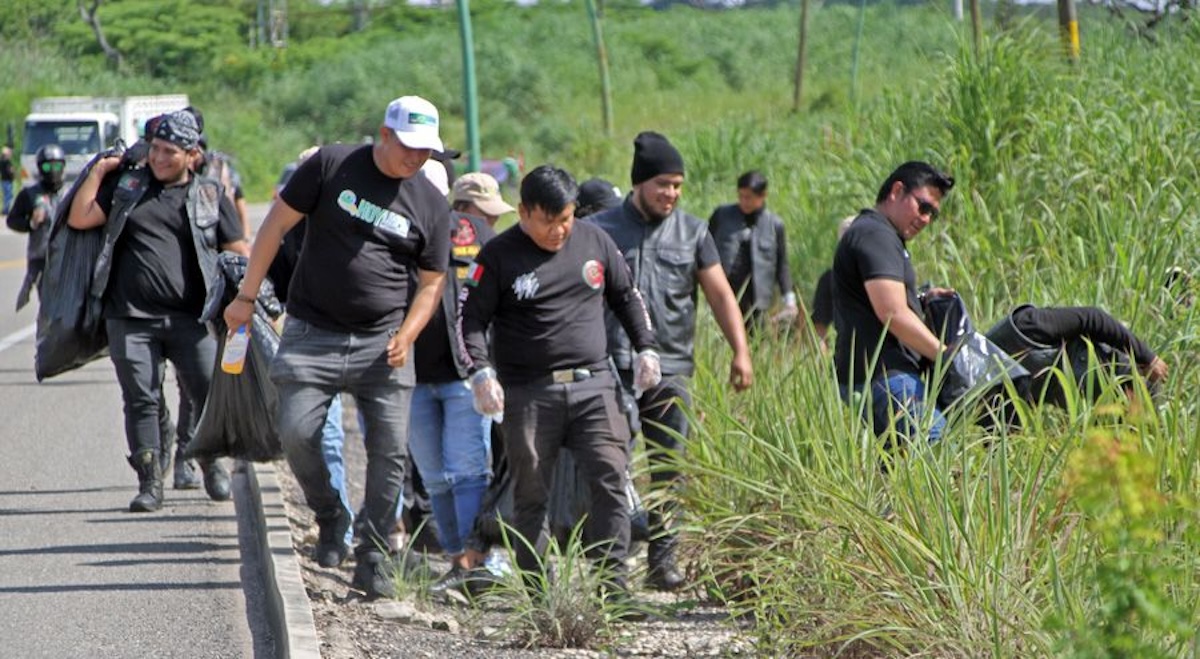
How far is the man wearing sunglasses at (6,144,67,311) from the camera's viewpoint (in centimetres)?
1199

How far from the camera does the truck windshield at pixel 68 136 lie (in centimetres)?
3872

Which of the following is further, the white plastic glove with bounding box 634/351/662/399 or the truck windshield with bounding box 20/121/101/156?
the truck windshield with bounding box 20/121/101/156

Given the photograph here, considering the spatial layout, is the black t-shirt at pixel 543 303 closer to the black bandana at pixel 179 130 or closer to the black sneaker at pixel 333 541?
the black sneaker at pixel 333 541

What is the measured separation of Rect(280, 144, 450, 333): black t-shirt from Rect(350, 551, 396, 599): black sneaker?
84 cm

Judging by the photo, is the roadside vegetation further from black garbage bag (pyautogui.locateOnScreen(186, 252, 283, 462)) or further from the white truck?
the white truck

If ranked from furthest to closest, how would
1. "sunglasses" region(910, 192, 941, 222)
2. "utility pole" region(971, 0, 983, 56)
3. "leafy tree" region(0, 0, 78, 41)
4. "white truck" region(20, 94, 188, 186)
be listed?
"leafy tree" region(0, 0, 78, 41), "white truck" region(20, 94, 188, 186), "utility pole" region(971, 0, 983, 56), "sunglasses" region(910, 192, 941, 222)

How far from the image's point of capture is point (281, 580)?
7020 mm

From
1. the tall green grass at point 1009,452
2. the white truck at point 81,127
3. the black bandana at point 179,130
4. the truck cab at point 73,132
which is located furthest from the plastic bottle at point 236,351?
the truck cab at point 73,132

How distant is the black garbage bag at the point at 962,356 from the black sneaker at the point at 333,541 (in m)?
2.30

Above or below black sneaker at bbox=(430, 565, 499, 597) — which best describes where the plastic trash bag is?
above

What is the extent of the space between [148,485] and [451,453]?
74.1 inches

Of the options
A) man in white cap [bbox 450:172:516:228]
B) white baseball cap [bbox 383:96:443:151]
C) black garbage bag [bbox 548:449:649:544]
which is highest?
white baseball cap [bbox 383:96:443:151]

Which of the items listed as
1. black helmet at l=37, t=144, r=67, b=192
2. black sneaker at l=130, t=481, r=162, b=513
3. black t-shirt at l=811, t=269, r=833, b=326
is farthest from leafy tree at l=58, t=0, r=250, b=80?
black sneaker at l=130, t=481, r=162, b=513

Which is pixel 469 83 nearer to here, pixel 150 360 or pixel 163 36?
pixel 150 360
